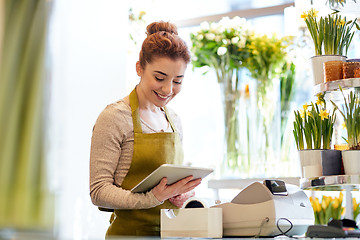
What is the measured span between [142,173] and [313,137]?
0.59m

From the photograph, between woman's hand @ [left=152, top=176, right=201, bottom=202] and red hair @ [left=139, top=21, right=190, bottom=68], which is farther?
red hair @ [left=139, top=21, right=190, bottom=68]

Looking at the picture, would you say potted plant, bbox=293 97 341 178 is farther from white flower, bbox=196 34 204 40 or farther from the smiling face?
white flower, bbox=196 34 204 40

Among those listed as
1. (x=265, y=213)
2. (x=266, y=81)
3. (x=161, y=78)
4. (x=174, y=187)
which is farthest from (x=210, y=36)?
(x=265, y=213)

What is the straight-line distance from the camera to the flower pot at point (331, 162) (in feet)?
5.21

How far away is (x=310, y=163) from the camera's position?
5.29ft

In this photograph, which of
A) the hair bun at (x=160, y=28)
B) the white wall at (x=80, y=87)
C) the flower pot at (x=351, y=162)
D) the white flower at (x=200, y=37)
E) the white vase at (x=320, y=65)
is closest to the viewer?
the flower pot at (x=351, y=162)

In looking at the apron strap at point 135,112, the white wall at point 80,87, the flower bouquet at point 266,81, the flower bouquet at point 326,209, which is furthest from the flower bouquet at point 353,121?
the white wall at point 80,87

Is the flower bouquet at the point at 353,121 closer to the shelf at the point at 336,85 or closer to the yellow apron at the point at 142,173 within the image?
A: the shelf at the point at 336,85

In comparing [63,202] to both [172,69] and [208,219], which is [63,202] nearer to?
[172,69]

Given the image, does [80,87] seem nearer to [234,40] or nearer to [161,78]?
[234,40]

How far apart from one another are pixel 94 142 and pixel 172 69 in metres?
0.38

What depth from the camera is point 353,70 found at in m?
1.62

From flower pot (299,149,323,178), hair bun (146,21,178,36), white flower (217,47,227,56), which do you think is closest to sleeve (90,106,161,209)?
hair bun (146,21,178,36)

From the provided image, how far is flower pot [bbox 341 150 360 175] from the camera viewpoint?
1.53 m
